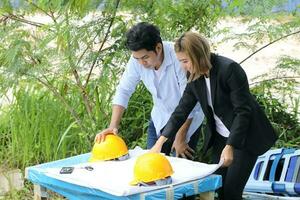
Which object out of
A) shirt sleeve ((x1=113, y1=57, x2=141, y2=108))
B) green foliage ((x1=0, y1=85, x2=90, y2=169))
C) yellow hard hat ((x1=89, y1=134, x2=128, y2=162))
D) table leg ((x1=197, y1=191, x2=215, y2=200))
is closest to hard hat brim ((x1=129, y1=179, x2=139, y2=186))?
table leg ((x1=197, y1=191, x2=215, y2=200))

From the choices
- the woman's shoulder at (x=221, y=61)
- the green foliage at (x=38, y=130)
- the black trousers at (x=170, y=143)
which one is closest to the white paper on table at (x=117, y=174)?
the black trousers at (x=170, y=143)

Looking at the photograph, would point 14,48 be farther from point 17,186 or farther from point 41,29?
point 17,186

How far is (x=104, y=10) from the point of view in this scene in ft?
17.2

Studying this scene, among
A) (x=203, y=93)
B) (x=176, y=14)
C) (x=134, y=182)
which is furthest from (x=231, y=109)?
(x=176, y=14)

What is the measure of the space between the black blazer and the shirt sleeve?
18.7 inches

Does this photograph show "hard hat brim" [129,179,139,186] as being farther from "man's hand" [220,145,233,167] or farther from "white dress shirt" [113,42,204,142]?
"white dress shirt" [113,42,204,142]

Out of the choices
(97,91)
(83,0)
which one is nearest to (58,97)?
(97,91)

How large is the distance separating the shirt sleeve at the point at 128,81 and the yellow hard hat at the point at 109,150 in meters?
0.43

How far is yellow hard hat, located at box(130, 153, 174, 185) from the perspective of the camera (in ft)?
10.8

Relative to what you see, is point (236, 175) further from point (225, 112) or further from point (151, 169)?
point (151, 169)

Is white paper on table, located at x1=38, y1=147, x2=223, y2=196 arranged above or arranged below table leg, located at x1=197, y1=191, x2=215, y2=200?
above

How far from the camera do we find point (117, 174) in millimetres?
3529

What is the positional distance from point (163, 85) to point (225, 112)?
582mm

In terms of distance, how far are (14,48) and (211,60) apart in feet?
7.00
